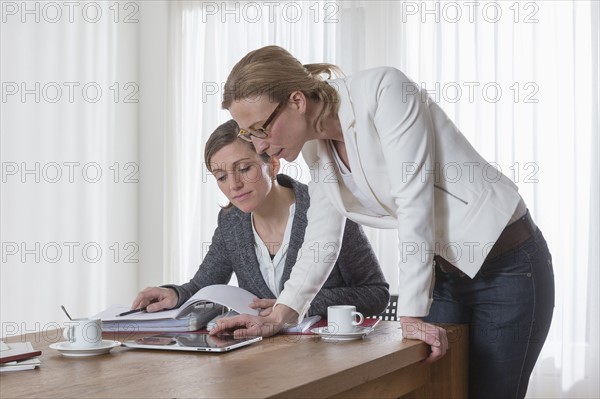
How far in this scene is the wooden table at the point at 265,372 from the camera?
1.14 metres

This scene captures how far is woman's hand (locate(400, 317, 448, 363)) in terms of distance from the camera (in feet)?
5.13

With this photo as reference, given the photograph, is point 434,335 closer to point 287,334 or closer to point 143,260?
point 287,334

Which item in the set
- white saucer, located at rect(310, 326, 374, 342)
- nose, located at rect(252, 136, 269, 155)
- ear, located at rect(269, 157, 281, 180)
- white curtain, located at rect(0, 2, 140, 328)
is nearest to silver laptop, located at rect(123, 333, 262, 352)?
white saucer, located at rect(310, 326, 374, 342)

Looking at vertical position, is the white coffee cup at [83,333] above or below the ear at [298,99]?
below

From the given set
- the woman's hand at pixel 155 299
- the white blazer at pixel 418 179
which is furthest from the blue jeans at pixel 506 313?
the woman's hand at pixel 155 299

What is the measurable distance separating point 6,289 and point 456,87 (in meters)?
2.36

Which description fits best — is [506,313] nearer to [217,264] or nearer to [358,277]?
[358,277]

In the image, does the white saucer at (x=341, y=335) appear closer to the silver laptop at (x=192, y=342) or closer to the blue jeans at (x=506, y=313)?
the silver laptop at (x=192, y=342)

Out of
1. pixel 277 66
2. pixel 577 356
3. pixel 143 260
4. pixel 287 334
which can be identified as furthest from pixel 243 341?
pixel 143 260

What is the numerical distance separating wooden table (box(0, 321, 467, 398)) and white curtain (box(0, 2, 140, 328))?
2.09 m

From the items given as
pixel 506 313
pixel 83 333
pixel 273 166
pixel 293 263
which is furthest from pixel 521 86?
pixel 83 333

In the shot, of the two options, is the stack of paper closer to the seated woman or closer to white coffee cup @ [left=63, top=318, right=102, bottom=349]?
white coffee cup @ [left=63, top=318, right=102, bottom=349]

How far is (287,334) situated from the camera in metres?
1.73

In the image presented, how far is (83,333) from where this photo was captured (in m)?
1.51
